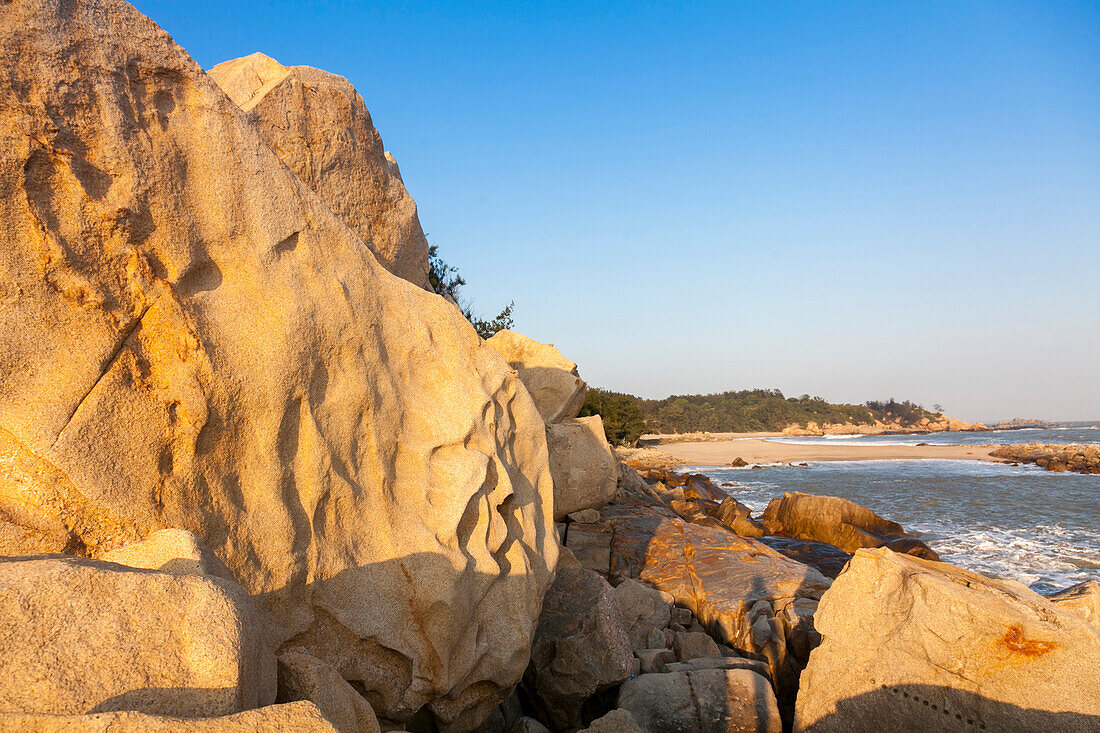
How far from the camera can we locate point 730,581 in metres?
9.49

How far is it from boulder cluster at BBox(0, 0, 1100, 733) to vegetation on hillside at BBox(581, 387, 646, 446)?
92.1ft

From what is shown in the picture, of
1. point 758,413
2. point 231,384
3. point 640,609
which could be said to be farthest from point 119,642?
point 758,413

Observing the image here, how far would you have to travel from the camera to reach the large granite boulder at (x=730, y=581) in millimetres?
7371

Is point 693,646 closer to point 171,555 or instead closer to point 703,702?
point 703,702

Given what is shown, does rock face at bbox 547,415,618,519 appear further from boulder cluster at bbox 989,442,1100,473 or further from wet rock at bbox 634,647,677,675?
boulder cluster at bbox 989,442,1100,473

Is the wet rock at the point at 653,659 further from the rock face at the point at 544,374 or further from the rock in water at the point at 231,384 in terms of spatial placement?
the rock face at the point at 544,374

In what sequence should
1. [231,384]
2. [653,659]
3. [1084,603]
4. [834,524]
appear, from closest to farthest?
[231,384], [1084,603], [653,659], [834,524]

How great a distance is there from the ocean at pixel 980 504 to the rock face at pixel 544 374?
9813 mm

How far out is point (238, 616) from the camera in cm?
255

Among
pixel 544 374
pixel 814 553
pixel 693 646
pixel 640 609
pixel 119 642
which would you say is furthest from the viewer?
pixel 814 553

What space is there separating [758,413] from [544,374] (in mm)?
102920

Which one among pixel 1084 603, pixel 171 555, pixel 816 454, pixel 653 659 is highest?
pixel 171 555

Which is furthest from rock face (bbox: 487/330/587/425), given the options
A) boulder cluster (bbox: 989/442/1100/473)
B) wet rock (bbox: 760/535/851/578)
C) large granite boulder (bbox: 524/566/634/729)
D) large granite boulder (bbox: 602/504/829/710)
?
boulder cluster (bbox: 989/442/1100/473)

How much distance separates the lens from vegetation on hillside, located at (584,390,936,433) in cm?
9366
